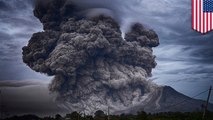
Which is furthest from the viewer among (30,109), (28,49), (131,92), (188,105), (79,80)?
(188,105)

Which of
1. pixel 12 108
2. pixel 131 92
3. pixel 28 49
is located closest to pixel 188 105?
pixel 131 92

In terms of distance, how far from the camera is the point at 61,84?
4537 inches

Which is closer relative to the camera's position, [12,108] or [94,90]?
[94,90]

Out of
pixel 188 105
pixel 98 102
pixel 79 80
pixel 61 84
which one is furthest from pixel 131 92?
pixel 188 105

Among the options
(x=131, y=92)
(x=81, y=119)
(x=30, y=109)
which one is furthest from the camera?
(x=30, y=109)

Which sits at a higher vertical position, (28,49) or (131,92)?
(28,49)

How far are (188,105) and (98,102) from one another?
3174 inches

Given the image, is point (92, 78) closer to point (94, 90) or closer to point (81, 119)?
point (94, 90)

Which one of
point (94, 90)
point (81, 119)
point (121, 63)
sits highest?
point (121, 63)

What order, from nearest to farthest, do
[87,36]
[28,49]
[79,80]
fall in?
1. [87,36]
2. [28,49]
3. [79,80]

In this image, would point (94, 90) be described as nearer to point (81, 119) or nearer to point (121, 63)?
point (121, 63)

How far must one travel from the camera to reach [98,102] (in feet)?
423

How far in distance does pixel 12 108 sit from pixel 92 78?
122 ft

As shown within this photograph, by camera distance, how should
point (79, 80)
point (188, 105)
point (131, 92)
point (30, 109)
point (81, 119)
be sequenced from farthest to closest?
point (188, 105) < point (30, 109) < point (131, 92) < point (79, 80) < point (81, 119)
